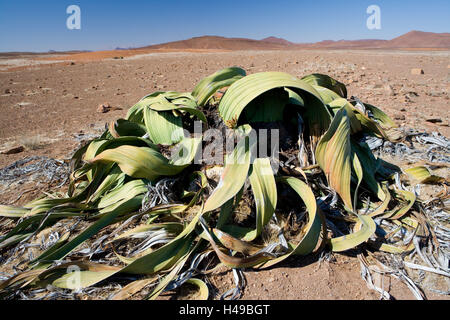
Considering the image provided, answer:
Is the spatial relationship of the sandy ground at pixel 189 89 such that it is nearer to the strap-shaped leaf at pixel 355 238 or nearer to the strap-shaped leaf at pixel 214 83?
the strap-shaped leaf at pixel 355 238

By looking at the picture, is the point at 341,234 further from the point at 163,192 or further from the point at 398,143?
the point at 398,143

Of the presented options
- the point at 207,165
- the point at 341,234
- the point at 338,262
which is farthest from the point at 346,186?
the point at 207,165

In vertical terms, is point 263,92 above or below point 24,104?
below

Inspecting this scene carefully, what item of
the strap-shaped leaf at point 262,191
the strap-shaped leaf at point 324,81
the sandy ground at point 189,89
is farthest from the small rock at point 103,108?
the strap-shaped leaf at point 262,191

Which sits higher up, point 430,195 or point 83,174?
point 83,174

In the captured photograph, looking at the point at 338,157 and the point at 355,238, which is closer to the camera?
the point at 355,238

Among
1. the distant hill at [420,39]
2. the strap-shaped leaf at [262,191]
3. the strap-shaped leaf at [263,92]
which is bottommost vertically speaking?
the strap-shaped leaf at [262,191]

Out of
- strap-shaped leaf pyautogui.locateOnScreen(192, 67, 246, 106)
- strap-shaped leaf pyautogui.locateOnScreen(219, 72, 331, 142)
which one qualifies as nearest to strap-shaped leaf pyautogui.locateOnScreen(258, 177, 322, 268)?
strap-shaped leaf pyautogui.locateOnScreen(219, 72, 331, 142)

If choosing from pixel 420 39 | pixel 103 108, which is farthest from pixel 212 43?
pixel 103 108

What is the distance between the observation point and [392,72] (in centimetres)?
538

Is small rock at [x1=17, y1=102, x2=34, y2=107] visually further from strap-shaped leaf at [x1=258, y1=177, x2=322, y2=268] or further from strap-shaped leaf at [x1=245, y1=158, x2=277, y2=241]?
strap-shaped leaf at [x1=258, y1=177, x2=322, y2=268]

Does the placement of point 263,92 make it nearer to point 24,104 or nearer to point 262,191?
point 262,191

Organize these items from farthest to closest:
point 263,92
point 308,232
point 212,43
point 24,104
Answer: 1. point 212,43
2. point 24,104
3. point 263,92
4. point 308,232

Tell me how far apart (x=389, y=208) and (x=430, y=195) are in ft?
0.87
